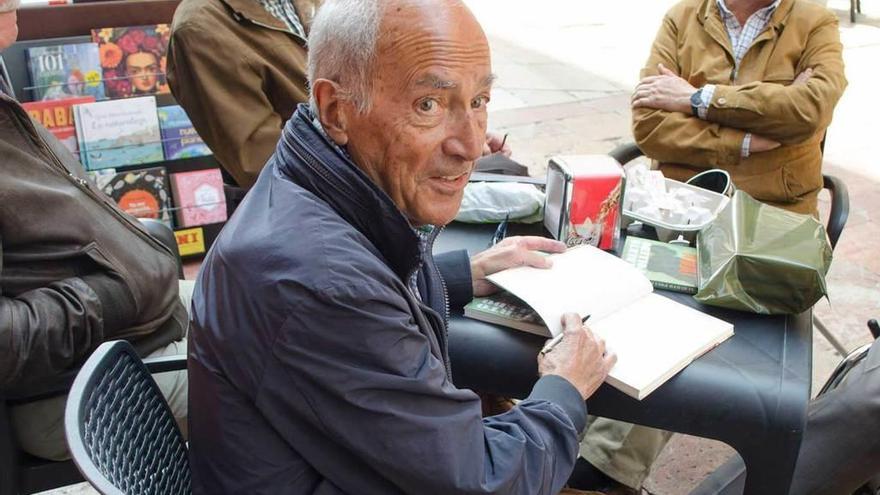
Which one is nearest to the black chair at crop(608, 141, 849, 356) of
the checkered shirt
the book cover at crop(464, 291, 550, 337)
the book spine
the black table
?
the checkered shirt

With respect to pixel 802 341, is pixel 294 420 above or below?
above

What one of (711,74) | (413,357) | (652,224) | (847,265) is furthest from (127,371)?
(847,265)

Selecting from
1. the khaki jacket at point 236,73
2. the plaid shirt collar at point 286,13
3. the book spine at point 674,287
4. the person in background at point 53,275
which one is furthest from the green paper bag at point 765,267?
the plaid shirt collar at point 286,13

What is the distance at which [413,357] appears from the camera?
1.21 metres

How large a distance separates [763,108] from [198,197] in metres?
2.51

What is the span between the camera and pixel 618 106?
247 inches

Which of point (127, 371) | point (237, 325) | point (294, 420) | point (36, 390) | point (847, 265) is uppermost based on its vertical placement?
point (237, 325)

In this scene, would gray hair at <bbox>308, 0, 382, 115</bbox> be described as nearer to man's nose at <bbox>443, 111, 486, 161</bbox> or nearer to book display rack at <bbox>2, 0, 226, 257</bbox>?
man's nose at <bbox>443, 111, 486, 161</bbox>

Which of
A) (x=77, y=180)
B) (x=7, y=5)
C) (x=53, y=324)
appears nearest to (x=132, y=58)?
(x=7, y=5)

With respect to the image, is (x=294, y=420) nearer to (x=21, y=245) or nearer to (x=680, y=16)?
(x=21, y=245)

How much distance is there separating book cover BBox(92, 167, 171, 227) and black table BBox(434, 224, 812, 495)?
242cm

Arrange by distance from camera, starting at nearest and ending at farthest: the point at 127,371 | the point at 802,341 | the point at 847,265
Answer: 1. the point at 127,371
2. the point at 802,341
3. the point at 847,265

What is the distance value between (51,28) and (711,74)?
2.67 meters

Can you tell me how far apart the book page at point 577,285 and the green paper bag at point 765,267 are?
0.16 metres
